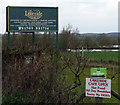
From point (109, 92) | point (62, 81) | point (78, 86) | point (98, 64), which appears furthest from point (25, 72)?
point (109, 92)

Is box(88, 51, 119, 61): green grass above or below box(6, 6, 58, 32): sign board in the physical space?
below

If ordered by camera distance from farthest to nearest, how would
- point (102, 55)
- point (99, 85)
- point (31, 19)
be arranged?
1. point (31, 19)
2. point (102, 55)
3. point (99, 85)

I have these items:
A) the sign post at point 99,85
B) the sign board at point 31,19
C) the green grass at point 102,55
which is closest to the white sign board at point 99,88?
the sign post at point 99,85

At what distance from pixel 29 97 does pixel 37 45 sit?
188cm

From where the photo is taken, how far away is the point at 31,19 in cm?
1219

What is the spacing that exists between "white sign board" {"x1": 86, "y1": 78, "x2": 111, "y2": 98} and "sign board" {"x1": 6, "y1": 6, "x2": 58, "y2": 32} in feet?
25.4

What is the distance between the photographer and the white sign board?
15.5 ft

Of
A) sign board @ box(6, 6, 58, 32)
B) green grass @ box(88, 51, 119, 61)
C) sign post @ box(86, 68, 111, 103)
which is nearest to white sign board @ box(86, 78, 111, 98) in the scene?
sign post @ box(86, 68, 111, 103)

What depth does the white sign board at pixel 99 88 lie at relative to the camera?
15.5 feet

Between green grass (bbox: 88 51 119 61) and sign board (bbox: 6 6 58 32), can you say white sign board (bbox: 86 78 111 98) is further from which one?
sign board (bbox: 6 6 58 32)

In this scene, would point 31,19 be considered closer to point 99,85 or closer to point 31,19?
point 31,19

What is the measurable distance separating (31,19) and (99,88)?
8.14 meters

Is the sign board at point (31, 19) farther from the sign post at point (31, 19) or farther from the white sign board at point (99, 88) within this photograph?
the white sign board at point (99, 88)

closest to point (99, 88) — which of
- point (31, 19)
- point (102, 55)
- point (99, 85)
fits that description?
point (99, 85)
